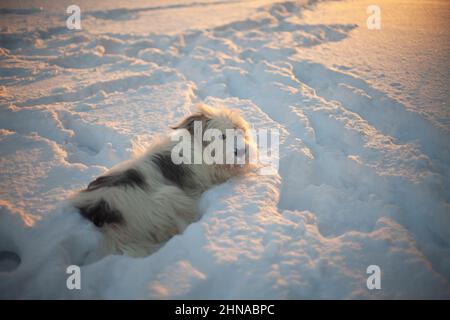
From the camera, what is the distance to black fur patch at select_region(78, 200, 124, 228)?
78.0 inches

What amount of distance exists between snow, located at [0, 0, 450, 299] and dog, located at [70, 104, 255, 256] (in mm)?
129

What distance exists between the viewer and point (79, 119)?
3.60m

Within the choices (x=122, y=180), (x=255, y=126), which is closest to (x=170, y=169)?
(x=122, y=180)

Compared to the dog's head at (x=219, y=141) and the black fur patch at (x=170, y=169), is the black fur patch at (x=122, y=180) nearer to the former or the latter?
the black fur patch at (x=170, y=169)

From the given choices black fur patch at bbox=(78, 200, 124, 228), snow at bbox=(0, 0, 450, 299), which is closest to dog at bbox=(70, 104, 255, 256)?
black fur patch at bbox=(78, 200, 124, 228)

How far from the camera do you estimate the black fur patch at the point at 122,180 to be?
213 cm

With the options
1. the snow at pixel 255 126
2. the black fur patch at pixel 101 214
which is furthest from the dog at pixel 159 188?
the snow at pixel 255 126

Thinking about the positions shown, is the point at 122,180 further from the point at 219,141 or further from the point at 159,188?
the point at 219,141

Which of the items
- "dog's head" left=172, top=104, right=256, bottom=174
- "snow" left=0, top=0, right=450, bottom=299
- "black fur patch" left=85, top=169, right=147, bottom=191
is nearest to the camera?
"snow" left=0, top=0, right=450, bottom=299

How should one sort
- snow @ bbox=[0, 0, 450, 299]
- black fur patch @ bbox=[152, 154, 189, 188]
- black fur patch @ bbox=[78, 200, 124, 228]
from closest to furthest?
snow @ bbox=[0, 0, 450, 299] < black fur patch @ bbox=[78, 200, 124, 228] < black fur patch @ bbox=[152, 154, 189, 188]

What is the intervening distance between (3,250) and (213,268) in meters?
1.50

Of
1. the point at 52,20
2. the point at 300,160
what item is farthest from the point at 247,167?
the point at 52,20

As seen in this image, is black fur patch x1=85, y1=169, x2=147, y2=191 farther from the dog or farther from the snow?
the snow

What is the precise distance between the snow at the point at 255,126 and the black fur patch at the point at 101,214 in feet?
0.23
